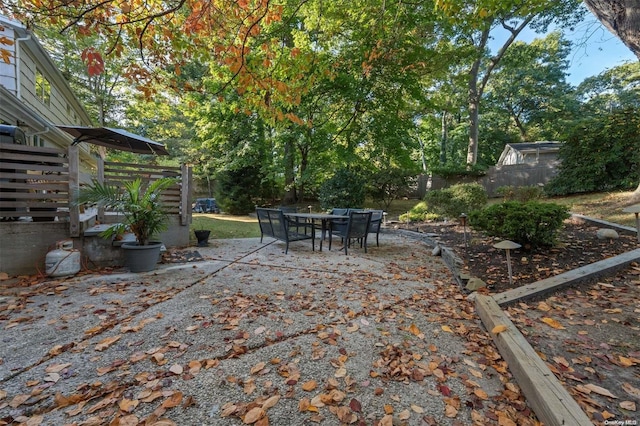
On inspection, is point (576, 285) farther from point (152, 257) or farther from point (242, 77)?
point (152, 257)

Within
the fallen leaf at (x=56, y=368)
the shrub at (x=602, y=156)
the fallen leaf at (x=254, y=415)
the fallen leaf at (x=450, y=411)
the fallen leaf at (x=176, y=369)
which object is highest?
the shrub at (x=602, y=156)

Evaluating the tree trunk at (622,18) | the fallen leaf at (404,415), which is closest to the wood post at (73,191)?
the fallen leaf at (404,415)

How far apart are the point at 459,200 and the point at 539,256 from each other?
15.8ft

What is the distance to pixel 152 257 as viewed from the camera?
443 cm

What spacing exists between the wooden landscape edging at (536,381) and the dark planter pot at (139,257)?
4457 millimetres

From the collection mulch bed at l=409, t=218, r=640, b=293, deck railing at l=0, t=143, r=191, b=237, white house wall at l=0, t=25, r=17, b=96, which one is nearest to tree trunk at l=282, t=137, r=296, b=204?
white house wall at l=0, t=25, r=17, b=96

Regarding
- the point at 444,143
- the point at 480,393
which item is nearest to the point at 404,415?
the point at 480,393

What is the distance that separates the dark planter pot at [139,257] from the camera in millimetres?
4289

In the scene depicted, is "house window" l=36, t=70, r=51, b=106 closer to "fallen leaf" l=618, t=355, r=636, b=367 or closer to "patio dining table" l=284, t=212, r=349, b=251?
"patio dining table" l=284, t=212, r=349, b=251

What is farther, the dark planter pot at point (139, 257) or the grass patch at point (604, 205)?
the grass patch at point (604, 205)

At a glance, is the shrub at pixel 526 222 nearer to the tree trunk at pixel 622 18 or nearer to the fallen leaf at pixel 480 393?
the tree trunk at pixel 622 18

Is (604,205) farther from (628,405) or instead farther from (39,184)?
(39,184)

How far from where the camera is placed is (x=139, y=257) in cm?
432

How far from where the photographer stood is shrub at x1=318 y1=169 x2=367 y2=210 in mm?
Answer: 10953
